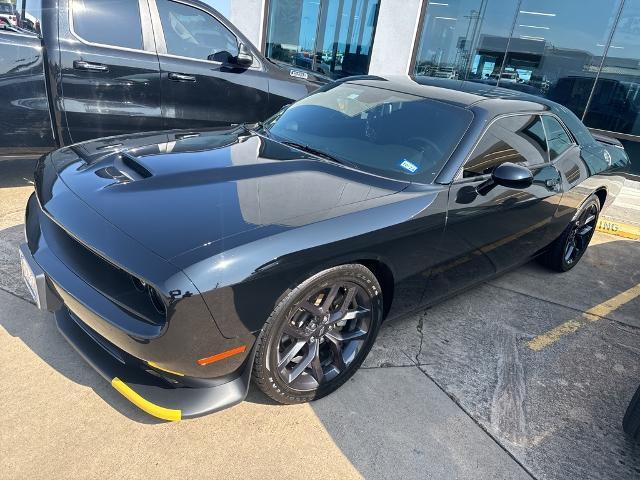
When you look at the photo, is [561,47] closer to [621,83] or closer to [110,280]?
[621,83]

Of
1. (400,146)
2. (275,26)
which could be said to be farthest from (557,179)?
(275,26)

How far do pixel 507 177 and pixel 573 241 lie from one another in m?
2.03

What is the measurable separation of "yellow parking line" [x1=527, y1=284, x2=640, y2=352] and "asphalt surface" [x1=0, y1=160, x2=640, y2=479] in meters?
0.02

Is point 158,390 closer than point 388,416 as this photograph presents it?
Yes

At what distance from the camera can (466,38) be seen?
8711 millimetres

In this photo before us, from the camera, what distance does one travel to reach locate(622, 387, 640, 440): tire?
227cm

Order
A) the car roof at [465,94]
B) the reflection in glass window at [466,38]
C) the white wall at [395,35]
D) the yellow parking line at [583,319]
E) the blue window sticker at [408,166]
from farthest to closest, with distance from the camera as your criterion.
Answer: the white wall at [395,35], the reflection in glass window at [466,38], the yellow parking line at [583,319], the car roof at [465,94], the blue window sticker at [408,166]

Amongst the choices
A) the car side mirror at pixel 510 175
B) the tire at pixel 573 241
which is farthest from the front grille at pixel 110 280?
the tire at pixel 573 241

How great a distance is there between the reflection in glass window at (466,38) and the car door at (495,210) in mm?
5819

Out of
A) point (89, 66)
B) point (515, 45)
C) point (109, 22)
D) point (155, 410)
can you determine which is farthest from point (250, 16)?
point (155, 410)

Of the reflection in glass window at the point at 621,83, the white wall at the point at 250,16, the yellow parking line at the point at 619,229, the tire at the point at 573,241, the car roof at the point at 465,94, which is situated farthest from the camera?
the white wall at the point at 250,16

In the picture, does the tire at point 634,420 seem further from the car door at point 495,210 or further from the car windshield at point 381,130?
the car windshield at point 381,130

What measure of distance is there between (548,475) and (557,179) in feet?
7.23

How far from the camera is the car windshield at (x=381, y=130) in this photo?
2.72 meters
